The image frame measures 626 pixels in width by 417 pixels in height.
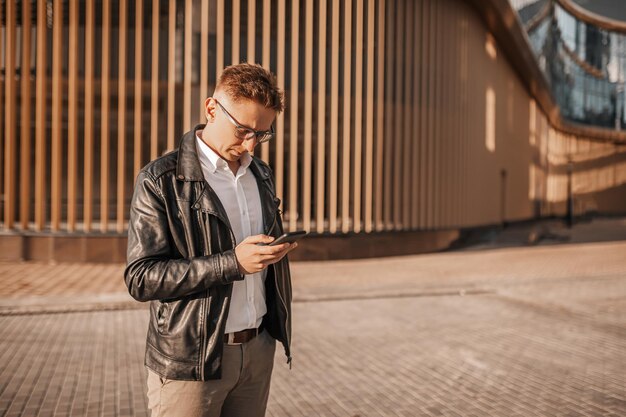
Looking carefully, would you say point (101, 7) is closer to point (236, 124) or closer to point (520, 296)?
point (520, 296)

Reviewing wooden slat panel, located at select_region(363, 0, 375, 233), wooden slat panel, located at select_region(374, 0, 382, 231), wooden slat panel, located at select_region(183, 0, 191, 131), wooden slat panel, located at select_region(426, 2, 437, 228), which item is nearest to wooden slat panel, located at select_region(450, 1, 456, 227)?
wooden slat panel, located at select_region(426, 2, 437, 228)

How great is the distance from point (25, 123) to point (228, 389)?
36.2 feet

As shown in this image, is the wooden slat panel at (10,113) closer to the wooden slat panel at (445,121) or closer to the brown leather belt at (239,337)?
the wooden slat panel at (445,121)

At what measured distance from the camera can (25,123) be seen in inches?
454

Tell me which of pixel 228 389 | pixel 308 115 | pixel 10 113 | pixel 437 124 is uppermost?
pixel 437 124

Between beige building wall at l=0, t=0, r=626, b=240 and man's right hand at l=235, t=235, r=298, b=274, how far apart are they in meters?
10.2

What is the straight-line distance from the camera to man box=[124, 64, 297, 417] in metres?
1.94

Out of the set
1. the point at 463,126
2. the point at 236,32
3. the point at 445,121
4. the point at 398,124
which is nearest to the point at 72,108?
the point at 236,32

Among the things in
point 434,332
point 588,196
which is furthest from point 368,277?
point 588,196

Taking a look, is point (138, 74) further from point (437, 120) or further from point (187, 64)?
point (437, 120)

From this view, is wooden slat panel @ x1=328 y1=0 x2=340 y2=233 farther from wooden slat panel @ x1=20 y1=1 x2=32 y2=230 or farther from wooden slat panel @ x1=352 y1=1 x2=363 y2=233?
wooden slat panel @ x1=20 y1=1 x2=32 y2=230

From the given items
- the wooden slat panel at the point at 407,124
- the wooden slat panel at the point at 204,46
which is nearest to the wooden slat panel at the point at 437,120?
the wooden slat panel at the point at 407,124

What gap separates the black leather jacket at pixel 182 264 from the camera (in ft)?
6.35

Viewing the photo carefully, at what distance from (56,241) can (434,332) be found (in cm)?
789
